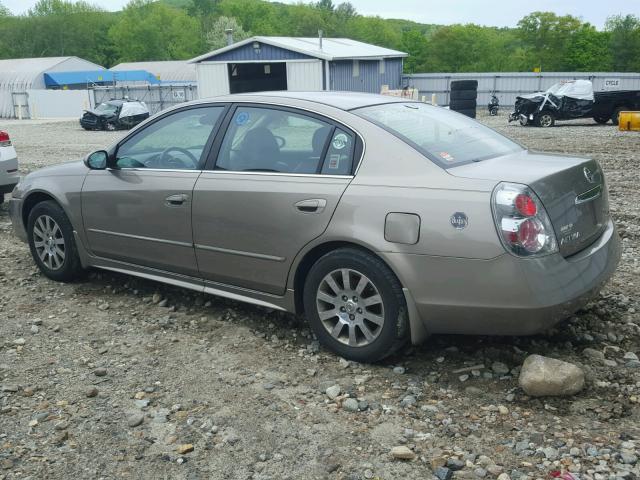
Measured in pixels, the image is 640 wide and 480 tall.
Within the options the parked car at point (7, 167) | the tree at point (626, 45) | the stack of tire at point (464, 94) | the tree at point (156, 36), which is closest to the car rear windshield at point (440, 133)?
the parked car at point (7, 167)

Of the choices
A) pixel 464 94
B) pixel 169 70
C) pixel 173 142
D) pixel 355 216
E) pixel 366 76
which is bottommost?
pixel 355 216

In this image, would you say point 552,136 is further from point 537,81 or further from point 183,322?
point 537,81

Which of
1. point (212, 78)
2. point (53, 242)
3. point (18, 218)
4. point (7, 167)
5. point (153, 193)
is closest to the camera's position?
point (153, 193)

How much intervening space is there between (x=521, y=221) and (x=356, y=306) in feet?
3.64

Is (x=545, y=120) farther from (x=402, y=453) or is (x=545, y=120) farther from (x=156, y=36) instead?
(x=156, y=36)

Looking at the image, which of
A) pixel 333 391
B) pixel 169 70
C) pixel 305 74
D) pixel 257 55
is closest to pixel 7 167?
pixel 333 391

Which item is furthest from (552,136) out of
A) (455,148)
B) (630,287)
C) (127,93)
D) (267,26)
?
(267,26)

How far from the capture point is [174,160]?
501 centimetres

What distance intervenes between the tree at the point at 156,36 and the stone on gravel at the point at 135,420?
106990 millimetres

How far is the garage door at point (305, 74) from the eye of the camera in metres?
32.0

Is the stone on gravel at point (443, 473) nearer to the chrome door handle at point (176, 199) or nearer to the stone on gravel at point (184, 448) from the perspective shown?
the stone on gravel at point (184, 448)

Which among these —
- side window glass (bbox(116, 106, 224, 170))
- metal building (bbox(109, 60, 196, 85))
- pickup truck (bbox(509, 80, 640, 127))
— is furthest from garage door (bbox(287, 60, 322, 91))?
metal building (bbox(109, 60, 196, 85))

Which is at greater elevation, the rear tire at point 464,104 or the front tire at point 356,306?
the rear tire at point 464,104

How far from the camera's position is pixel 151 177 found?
198 inches
